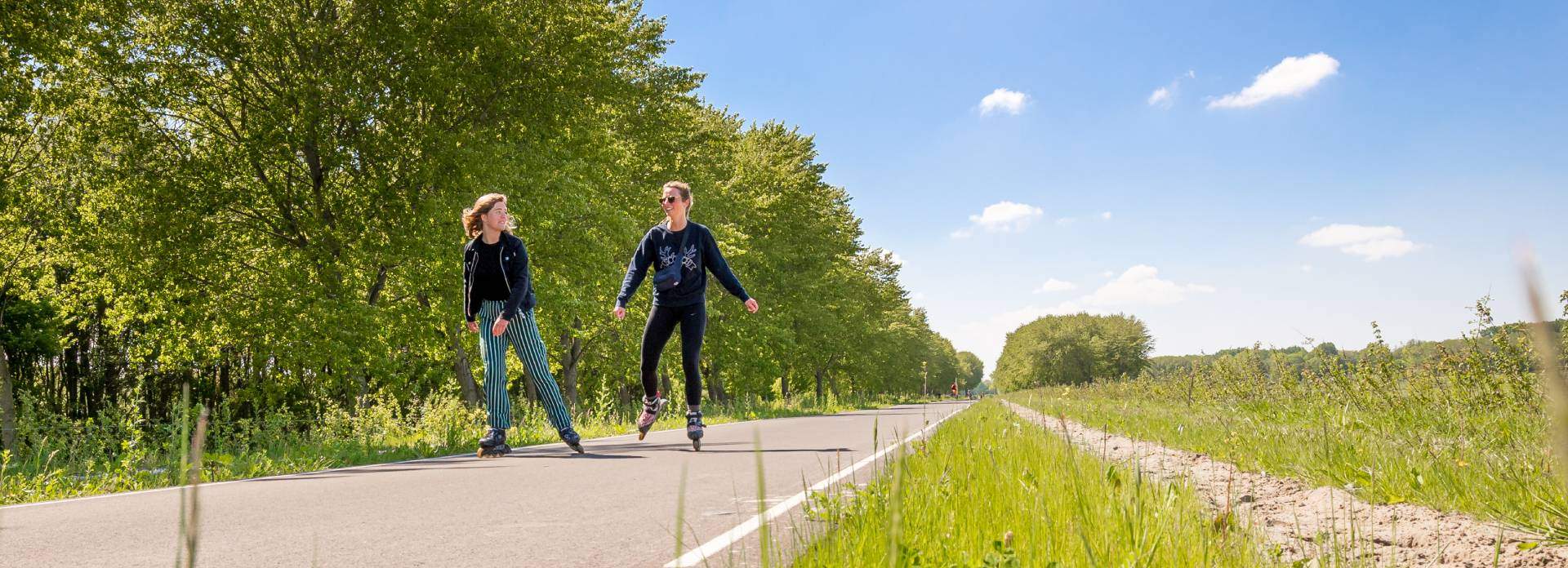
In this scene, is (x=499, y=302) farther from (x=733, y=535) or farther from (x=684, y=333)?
(x=733, y=535)

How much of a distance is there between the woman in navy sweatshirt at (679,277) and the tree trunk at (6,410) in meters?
21.4

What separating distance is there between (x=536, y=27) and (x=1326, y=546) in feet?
65.5

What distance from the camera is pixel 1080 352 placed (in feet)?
377

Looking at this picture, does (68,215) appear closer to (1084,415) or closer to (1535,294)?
(1084,415)

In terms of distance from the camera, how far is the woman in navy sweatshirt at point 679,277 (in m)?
8.32

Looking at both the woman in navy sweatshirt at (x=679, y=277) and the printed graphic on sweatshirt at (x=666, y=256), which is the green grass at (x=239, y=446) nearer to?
the woman in navy sweatshirt at (x=679, y=277)

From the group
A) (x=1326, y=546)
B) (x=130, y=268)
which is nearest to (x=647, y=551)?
(x=1326, y=546)

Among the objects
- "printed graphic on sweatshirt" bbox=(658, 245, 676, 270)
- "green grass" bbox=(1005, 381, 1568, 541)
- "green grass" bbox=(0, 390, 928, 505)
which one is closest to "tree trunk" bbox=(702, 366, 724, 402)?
"green grass" bbox=(0, 390, 928, 505)

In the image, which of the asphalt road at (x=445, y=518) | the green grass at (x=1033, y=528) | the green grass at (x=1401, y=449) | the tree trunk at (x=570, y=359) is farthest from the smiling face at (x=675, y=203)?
the tree trunk at (x=570, y=359)

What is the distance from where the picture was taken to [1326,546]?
3.84m

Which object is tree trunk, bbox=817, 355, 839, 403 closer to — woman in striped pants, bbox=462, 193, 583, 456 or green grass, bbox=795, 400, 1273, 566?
woman in striped pants, bbox=462, 193, 583, 456

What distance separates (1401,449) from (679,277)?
225 inches

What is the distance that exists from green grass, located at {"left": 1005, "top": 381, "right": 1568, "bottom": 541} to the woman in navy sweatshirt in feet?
10.9

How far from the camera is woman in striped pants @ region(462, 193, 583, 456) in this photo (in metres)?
7.97
